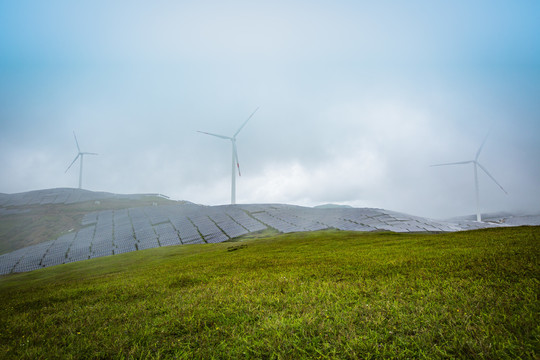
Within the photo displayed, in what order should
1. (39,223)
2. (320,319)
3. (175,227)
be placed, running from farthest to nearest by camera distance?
(39,223), (175,227), (320,319)

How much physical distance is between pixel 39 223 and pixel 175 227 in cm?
4147

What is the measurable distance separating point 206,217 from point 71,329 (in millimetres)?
56285

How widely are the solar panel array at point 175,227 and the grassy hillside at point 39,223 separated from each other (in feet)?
18.5

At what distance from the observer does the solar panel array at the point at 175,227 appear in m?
45.2

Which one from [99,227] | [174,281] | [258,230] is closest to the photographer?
[174,281]

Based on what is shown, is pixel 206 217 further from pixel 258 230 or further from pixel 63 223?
pixel 63 223

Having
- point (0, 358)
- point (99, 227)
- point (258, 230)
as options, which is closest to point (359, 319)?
point (0, 358)

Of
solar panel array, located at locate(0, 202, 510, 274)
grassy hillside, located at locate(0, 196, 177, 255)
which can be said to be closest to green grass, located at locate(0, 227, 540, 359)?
solar panel array, located at locate(0, 202, 510, 274)

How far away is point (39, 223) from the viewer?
223 feet

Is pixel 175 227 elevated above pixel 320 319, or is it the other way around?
pixel 320 319

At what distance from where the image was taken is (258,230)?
172 feet

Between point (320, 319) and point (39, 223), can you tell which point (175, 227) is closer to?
point (39, 223)

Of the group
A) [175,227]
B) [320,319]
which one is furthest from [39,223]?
[320,319]

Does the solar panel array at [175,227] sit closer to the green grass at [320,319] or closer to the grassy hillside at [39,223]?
the grassy hillside at [39,223]
